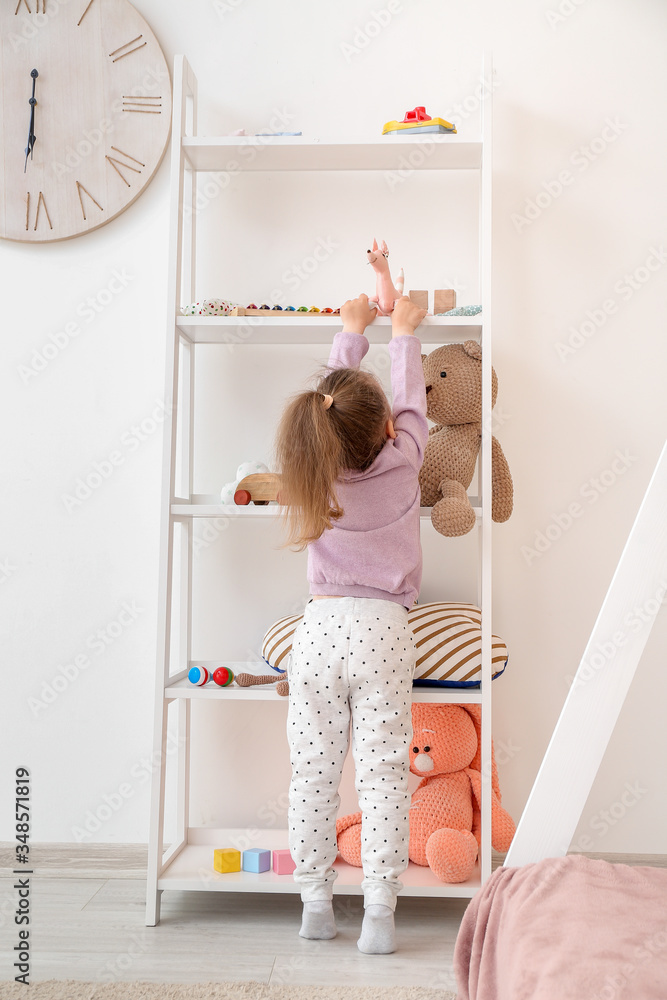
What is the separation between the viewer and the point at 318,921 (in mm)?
1421

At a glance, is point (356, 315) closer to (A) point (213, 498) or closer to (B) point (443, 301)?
(B) point (443, 301)

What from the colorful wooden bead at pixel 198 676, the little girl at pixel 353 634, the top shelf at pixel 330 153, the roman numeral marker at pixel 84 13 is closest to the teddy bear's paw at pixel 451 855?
the little girl at pixel 353 634

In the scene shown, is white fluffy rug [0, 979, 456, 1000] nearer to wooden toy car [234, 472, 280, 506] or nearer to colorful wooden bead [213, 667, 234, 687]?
colorful wooden bead [213, 667, 234, 687]

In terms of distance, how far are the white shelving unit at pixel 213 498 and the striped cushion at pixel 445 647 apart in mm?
23

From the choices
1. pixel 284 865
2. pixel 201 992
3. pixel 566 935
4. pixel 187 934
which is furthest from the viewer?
pixel 284 865

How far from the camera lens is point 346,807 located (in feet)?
5.83

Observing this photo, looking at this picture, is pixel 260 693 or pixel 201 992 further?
pixel 260 693

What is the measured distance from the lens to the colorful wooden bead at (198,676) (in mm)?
1589

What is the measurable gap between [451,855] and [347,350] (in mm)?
909

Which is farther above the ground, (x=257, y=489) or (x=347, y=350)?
A: (x=347, y=350)

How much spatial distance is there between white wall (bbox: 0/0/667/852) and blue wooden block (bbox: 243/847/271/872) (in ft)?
0.64

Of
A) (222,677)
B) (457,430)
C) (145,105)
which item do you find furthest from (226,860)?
(145,105)

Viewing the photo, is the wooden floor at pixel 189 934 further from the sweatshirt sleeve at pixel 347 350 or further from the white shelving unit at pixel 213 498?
the sweatshirt sleeve at pixel 347 350

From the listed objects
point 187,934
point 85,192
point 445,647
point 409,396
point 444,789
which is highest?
point 85,192
